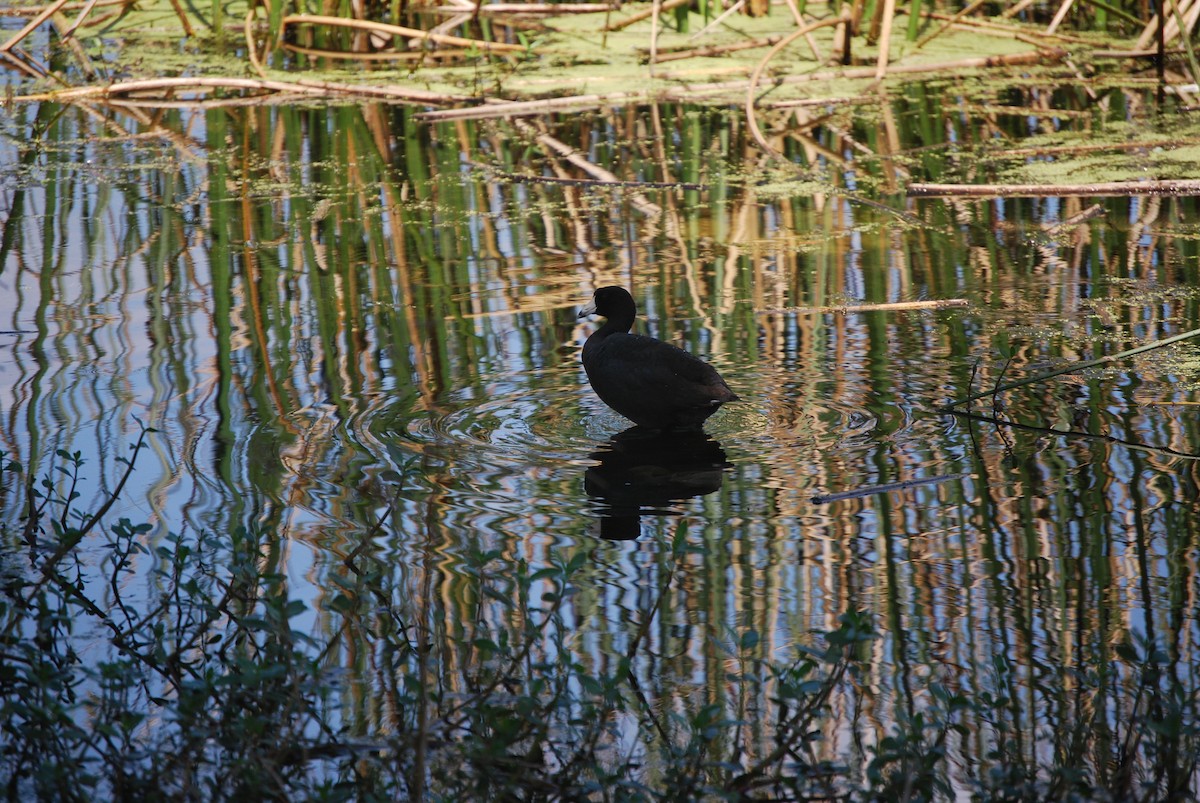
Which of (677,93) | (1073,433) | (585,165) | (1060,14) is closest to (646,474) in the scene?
(1073,433)

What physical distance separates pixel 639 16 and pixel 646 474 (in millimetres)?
7567

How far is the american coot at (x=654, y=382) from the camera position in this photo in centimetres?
467

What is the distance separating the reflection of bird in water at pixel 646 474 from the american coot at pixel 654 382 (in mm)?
73

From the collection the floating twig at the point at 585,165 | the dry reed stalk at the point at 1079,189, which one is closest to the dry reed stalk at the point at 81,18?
the floating twig at the point at 585,165

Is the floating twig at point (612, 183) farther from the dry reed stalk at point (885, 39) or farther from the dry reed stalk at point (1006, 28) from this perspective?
the dry reed stalk at point (1006, 28)

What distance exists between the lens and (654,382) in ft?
15.4

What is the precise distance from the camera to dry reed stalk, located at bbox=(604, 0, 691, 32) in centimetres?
1072

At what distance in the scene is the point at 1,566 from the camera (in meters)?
3.78

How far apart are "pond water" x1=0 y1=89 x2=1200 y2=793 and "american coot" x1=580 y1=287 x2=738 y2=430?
0.36 ft

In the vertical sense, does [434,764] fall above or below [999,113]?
below

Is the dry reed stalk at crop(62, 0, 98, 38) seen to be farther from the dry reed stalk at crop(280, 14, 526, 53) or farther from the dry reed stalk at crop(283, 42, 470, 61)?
the dry reed stalk at crop(283, 42, 470, 61)

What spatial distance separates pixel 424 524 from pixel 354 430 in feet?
2.65

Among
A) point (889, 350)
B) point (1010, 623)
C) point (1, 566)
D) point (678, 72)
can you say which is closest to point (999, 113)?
point (678, 72)

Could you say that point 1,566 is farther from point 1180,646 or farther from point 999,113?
point 999,113
